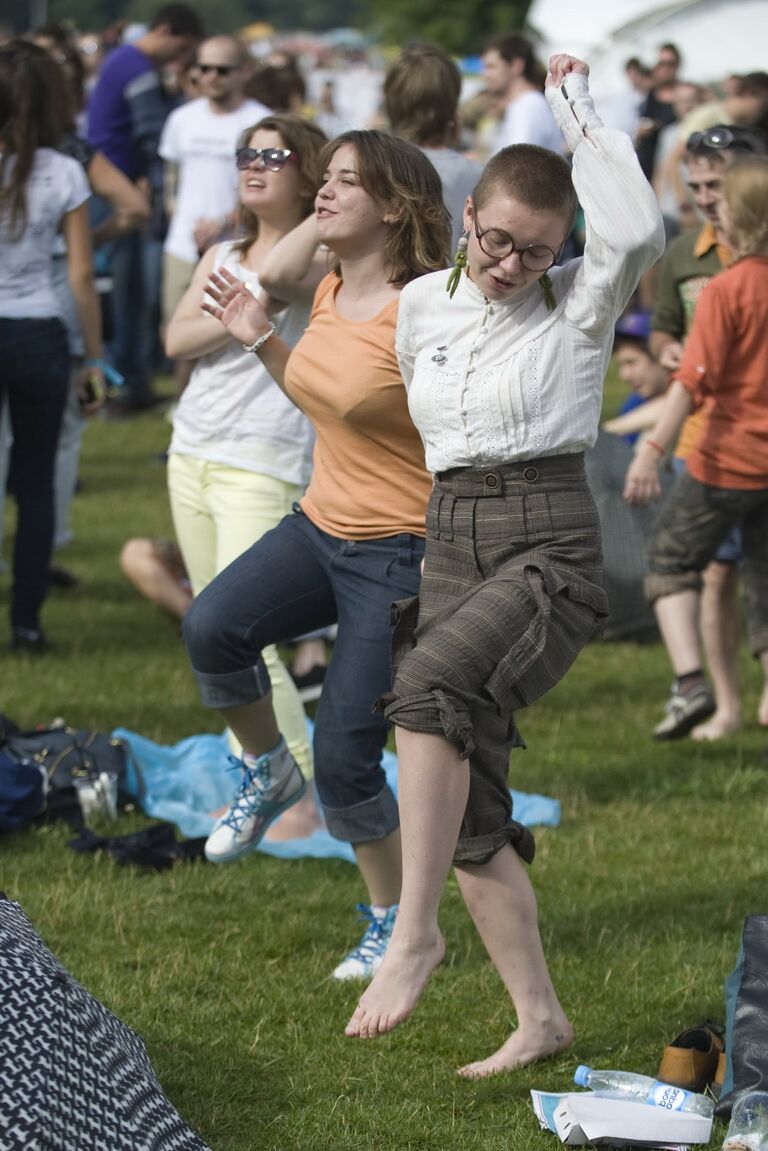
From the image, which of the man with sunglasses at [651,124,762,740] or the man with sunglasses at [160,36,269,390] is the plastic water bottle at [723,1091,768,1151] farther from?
the man with sunglasses at [160,36,269,390]

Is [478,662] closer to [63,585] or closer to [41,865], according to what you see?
[41,865]

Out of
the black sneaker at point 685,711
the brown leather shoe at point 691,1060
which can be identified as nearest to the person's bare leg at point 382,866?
the brown leather shoe at point 691,1060

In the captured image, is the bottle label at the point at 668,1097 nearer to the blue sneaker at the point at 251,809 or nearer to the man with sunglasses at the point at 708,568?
the blue sneaker at the point at 251,809

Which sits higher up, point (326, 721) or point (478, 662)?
point (478, 662)

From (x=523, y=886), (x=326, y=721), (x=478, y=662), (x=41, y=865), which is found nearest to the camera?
(x=478, y=662)

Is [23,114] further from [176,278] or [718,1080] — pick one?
[718,1080]

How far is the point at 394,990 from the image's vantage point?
11.8 ft

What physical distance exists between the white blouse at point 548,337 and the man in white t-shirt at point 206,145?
22.1ft

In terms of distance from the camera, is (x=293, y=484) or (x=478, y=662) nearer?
(x=478, y=662)

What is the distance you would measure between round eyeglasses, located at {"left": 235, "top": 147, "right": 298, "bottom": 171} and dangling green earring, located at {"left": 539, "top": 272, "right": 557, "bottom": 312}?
4.90 ft

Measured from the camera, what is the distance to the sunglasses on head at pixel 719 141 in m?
6.47

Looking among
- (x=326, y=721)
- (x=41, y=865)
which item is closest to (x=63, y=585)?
(x=41, y=865)

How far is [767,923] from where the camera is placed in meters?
3.95

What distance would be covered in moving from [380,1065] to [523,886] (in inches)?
22.4
